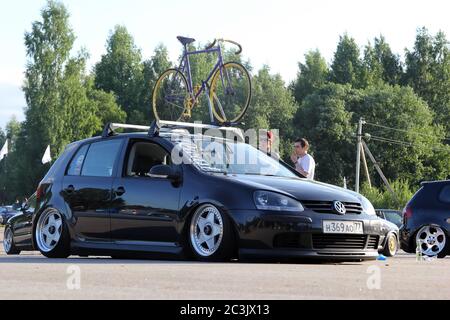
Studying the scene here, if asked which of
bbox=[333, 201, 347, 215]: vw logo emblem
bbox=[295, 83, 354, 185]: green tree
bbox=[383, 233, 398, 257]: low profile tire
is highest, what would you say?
bbox=[295, 83, 354, 185]: green tree

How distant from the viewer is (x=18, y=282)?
7.60m

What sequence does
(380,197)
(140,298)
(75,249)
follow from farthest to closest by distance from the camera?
(380,197)
(75,249)
(140,298)

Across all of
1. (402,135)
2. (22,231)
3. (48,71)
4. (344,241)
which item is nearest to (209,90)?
(22,231)

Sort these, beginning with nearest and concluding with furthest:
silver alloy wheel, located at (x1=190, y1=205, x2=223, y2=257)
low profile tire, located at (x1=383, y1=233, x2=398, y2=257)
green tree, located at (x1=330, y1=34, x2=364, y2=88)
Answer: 1. silver alloy wheel, located at (x1=190, y1=205, x2=223, y2=257)
2. low profile tire, located at (x1=383, y1=233, x2=398, y2=257)
3. green tree, located at (x1=330, y1=34, x2=364, y2=88)

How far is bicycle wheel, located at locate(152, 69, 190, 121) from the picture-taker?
20.8 meters

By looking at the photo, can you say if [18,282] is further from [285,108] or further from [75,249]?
[285,108]

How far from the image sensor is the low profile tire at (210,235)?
1025cm

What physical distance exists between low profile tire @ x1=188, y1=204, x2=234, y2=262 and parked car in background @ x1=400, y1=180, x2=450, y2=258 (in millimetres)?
6225

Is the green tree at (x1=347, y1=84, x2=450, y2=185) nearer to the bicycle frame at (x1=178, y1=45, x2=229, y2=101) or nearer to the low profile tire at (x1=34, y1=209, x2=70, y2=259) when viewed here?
the bicycle frame at (x1=178, y1=45, x2=229, y2=101)

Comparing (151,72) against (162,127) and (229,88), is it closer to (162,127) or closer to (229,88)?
(229,88)

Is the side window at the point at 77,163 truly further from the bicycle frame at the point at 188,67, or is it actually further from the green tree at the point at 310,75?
the green tree at the point at 310,75


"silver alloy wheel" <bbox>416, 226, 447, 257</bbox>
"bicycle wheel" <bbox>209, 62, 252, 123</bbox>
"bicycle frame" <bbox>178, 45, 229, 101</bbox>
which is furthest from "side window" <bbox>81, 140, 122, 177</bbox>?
"bicycle frame" <bbox>178, 45, 229, 101</bbox>
